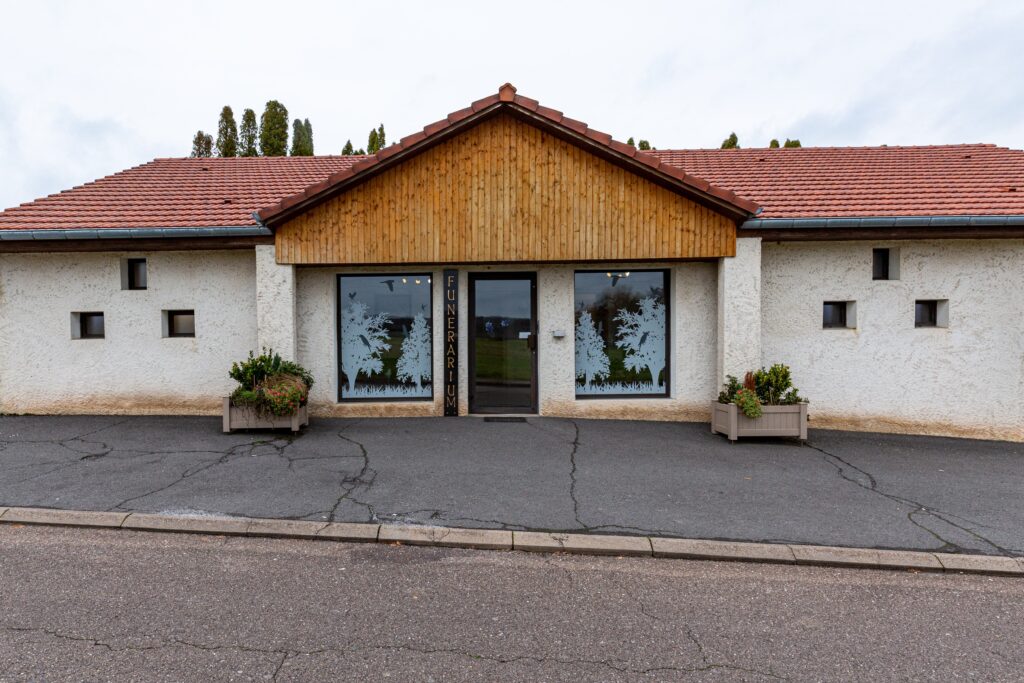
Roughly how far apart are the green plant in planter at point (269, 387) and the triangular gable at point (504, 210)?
1.61 metres

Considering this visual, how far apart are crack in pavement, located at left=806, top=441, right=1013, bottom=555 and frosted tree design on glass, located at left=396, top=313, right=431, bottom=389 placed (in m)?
5.84

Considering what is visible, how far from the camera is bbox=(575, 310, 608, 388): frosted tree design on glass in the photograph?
28.0 feet

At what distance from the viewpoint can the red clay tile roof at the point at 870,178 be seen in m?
7.75

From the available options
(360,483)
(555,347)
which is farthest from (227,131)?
(360,483)

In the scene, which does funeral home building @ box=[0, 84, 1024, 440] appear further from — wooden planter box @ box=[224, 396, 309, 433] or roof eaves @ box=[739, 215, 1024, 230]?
wooden planter box @ box=[224, 396, 309, 433]

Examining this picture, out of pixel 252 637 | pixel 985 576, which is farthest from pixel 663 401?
pixel 252 637

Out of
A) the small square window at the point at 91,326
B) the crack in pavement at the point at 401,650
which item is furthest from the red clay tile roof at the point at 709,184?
the crack in pavement at the point at 401,650

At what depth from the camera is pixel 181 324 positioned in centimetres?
847

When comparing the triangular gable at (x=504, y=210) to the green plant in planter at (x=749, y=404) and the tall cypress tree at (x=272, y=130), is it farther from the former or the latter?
the tall cypress tree at (x=272, y=130)

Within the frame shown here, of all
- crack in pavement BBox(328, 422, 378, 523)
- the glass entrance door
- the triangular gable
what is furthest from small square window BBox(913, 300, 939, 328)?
crack in pavement BBox(328, 422, 378, 523)

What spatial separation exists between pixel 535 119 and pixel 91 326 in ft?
25.7

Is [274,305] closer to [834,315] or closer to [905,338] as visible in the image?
[834,315]

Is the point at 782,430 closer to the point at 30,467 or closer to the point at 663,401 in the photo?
the point at 663,401

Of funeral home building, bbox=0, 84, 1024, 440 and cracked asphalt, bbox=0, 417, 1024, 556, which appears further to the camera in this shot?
funeral home building, bbox=0, 84, 1024, 440
